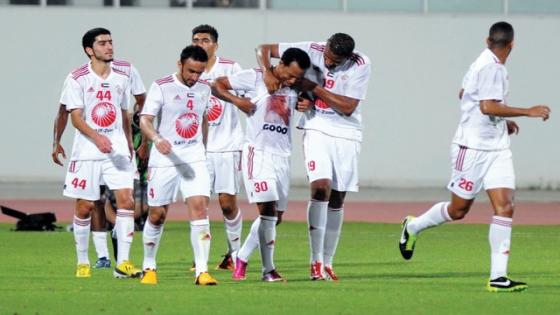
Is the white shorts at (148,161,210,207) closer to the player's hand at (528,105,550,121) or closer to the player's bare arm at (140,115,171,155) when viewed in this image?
the player's bare arm at (140,115,171,155)

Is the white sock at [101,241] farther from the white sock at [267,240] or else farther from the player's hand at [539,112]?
the player's hand at [539,112]

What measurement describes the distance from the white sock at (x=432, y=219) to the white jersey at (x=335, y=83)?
1.33 metres

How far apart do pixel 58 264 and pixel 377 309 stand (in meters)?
6.24

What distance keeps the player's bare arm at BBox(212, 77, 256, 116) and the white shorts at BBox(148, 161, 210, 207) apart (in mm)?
641

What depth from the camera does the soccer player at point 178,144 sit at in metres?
16.4

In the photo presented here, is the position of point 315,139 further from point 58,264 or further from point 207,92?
point 58,264

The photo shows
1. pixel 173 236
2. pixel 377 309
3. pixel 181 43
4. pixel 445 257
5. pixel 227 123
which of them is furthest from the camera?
pixel 181 43

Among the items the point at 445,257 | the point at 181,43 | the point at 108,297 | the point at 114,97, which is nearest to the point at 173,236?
the point at 445,257

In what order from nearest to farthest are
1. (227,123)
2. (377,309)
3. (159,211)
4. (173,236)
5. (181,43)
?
(377,309)
(159,211)
(227,123)
(173,236)
(181,43)

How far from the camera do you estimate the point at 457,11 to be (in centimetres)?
3781

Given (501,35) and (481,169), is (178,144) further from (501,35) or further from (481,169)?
(501,35)

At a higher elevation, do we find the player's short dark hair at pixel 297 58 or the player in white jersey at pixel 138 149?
the player's short dark hair at pixel 297 58

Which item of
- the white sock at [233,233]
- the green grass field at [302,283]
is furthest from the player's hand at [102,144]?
the white sock at [233,233]

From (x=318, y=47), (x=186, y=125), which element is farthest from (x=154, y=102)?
(x=318, y=47)
